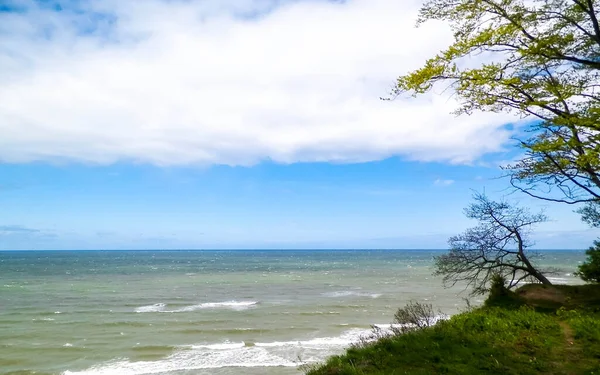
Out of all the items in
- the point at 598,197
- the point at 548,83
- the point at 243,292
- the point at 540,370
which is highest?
the point at 548,83

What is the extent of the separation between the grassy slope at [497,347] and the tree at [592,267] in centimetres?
191

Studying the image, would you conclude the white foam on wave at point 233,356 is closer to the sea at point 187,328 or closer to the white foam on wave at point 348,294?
the sea at point 187,328

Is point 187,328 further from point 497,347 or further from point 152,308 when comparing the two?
point 497,347

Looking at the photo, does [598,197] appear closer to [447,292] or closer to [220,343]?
[220,343]

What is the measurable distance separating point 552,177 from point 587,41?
2592mm

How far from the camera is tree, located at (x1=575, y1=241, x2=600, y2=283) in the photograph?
1416 centimetres

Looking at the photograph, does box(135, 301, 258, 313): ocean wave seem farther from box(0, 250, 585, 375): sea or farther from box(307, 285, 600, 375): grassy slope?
box(307, 285, 600, 375): grassy slope

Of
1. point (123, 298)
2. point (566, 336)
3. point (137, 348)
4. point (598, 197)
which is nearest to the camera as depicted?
point (598, 197)

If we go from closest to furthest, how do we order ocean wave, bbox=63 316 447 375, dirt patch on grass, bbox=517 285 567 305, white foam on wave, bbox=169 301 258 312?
dirt patch on grass, bbox=517 285 567 305 < ocean wave, bbox=63 316 447 375 < white foam on wave, bbox=169 301 258 312

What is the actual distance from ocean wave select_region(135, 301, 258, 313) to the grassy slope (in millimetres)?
24359

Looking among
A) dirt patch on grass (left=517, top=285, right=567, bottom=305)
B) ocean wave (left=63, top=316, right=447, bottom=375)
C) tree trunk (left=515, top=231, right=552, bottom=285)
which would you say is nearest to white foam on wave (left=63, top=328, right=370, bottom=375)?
ocean wave (left=63, top=316, right=447, bottom=375)

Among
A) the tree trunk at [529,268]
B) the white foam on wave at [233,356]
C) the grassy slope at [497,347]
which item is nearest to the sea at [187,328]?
the white foam on wave at [233,356]

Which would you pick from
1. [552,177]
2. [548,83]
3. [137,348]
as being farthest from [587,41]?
[137,348]

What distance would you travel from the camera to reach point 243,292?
4494 centimetres
